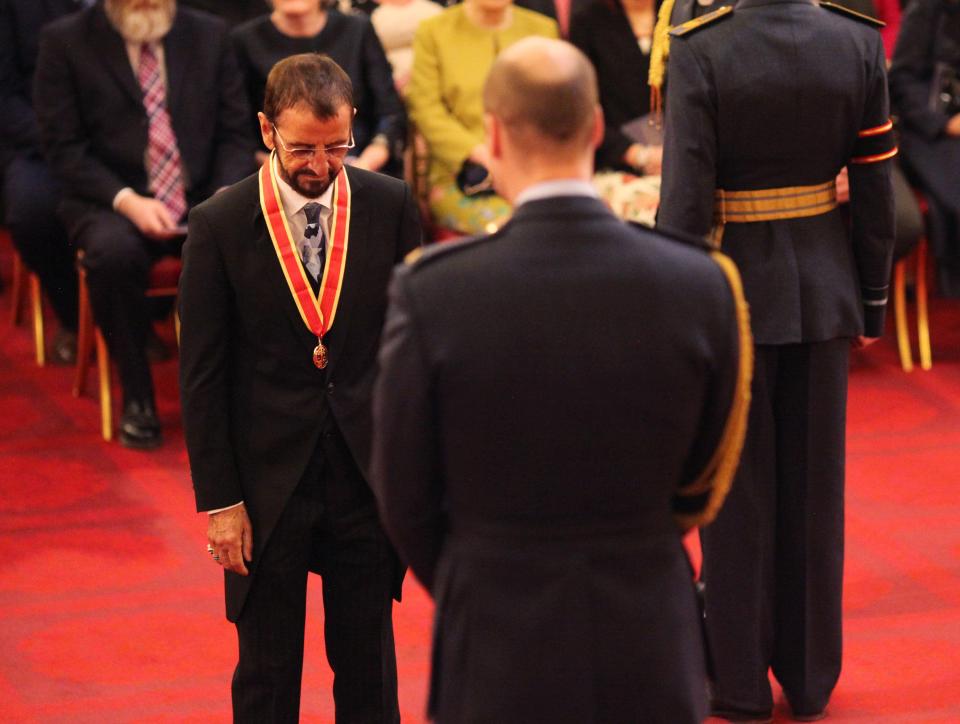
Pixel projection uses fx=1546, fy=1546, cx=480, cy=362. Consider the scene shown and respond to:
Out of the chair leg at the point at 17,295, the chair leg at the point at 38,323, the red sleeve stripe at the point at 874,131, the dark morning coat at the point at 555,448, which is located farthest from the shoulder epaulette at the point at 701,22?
the chair leg at the point at 17,295

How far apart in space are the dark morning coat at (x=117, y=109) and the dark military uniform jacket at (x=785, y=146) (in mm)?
2391

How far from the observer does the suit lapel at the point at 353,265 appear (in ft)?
8.47

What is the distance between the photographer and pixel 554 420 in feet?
6.13

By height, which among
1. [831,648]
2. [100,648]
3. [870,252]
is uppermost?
[870,252]

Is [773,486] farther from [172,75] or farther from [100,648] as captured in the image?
[172,75]

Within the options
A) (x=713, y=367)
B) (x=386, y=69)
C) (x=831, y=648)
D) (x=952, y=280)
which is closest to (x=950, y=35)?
(x=952, y=280)

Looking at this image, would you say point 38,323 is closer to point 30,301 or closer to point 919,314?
point 30,301

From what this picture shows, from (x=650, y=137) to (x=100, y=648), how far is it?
8.73 ft

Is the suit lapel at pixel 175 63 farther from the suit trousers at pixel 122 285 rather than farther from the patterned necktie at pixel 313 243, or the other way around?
the patterned necktie at pixel 313 243

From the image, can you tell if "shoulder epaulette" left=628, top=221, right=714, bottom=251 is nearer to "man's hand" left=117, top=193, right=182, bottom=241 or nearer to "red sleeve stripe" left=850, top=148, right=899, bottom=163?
"red sleeve stripe" left=850, top=148, right=899, bottom=163

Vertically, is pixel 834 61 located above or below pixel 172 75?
above

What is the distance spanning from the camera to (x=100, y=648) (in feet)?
12.2

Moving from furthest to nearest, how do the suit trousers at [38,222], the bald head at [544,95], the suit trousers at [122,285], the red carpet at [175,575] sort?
the suit trousers at [38,222]
the suit trousers at [122,285]
the red carpet at [175,575]
the bald head at [544,95]

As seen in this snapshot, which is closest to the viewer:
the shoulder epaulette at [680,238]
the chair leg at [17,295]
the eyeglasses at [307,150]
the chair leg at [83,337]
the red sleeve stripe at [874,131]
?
the shoulder epaulette at [680,238]
